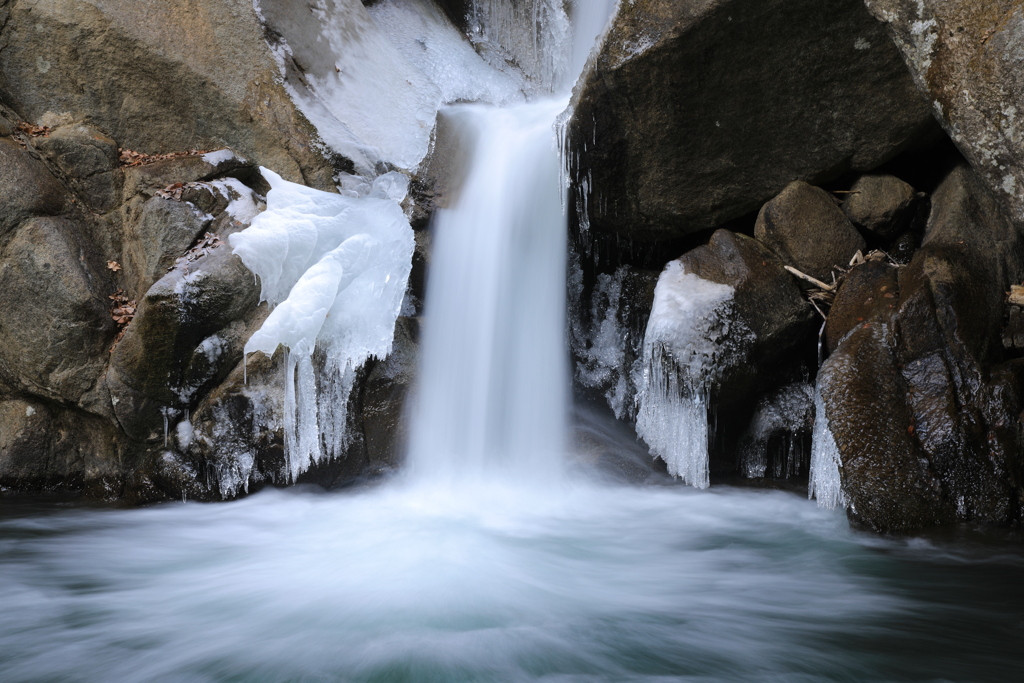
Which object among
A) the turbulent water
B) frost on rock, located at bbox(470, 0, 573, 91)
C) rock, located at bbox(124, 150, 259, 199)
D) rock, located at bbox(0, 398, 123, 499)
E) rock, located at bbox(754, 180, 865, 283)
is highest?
frost on rock, located at bbox(470, 0, 573, 91)

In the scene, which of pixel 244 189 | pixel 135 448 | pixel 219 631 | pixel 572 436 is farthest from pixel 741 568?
pixel 244 189

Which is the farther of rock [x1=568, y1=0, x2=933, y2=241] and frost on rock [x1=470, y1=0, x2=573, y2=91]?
frost on rock [x1=470, y1=0, x2=573, y2=91]

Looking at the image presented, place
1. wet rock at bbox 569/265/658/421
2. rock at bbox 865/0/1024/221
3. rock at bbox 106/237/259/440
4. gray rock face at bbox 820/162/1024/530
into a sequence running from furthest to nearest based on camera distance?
wet rock at bbox 569/265/658/421
rock at bbox 106/237/259/440
gray rock face at bbox 820/162/1024/530
rock at bbox 865/0/1024/221

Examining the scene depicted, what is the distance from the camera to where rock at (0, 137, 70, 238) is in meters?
4.92

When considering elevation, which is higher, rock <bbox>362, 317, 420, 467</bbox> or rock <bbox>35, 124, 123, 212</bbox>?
rock <bbox>35, 124, 123, 212</bbox>

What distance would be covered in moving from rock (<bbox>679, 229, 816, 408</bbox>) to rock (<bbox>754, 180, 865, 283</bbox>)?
164 millimetres

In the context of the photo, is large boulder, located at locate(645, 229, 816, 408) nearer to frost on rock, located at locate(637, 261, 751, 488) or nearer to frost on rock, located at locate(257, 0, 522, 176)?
frost on rock, located at locate(637, 261, 751, 488)

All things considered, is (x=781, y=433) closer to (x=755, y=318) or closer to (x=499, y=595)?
(x=755, y=318)

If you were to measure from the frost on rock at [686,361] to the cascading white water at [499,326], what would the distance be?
1.00 m

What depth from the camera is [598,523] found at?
4.32 metres

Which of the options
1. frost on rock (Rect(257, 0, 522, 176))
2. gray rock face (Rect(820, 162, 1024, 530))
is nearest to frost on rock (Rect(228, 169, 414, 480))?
frost on rock (Rect(257, 0, 522, 176))

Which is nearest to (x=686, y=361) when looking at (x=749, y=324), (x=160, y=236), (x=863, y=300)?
(x=749, y=324)

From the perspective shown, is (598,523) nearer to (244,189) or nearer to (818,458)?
(818,458)

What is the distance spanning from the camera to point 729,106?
459cm
